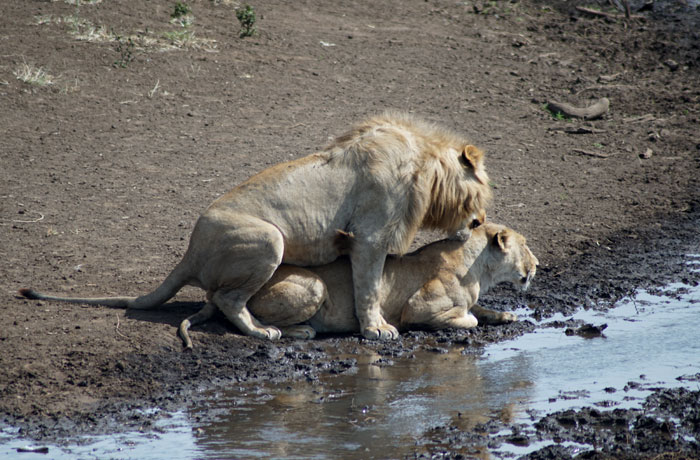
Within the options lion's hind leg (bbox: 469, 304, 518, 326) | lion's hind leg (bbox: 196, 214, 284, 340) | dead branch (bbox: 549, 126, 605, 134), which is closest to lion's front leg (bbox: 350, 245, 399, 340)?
lion's hind leg (bbox: 196, 214, 284, 340)

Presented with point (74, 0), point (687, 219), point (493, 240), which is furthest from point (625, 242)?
point (74, 0)

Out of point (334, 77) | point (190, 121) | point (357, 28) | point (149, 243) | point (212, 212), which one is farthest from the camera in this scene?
point (357, 28)

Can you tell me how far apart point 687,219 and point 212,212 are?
5911 millimetres

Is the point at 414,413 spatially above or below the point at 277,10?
below

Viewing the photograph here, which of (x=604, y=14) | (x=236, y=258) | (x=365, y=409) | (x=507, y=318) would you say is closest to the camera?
(x=365, y=409)

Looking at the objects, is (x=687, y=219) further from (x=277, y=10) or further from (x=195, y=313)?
(x=277, y=10)

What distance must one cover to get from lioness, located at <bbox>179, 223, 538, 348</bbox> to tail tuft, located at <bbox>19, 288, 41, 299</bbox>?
1.27 meters

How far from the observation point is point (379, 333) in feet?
25.5

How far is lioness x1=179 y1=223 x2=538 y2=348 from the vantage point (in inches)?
301

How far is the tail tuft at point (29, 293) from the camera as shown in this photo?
7641 millimetres

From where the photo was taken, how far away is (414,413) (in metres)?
6.32

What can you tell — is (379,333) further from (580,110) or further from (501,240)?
(580,110)

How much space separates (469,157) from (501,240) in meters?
0.87

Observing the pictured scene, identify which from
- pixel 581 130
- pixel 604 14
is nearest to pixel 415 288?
pixel 581 130
